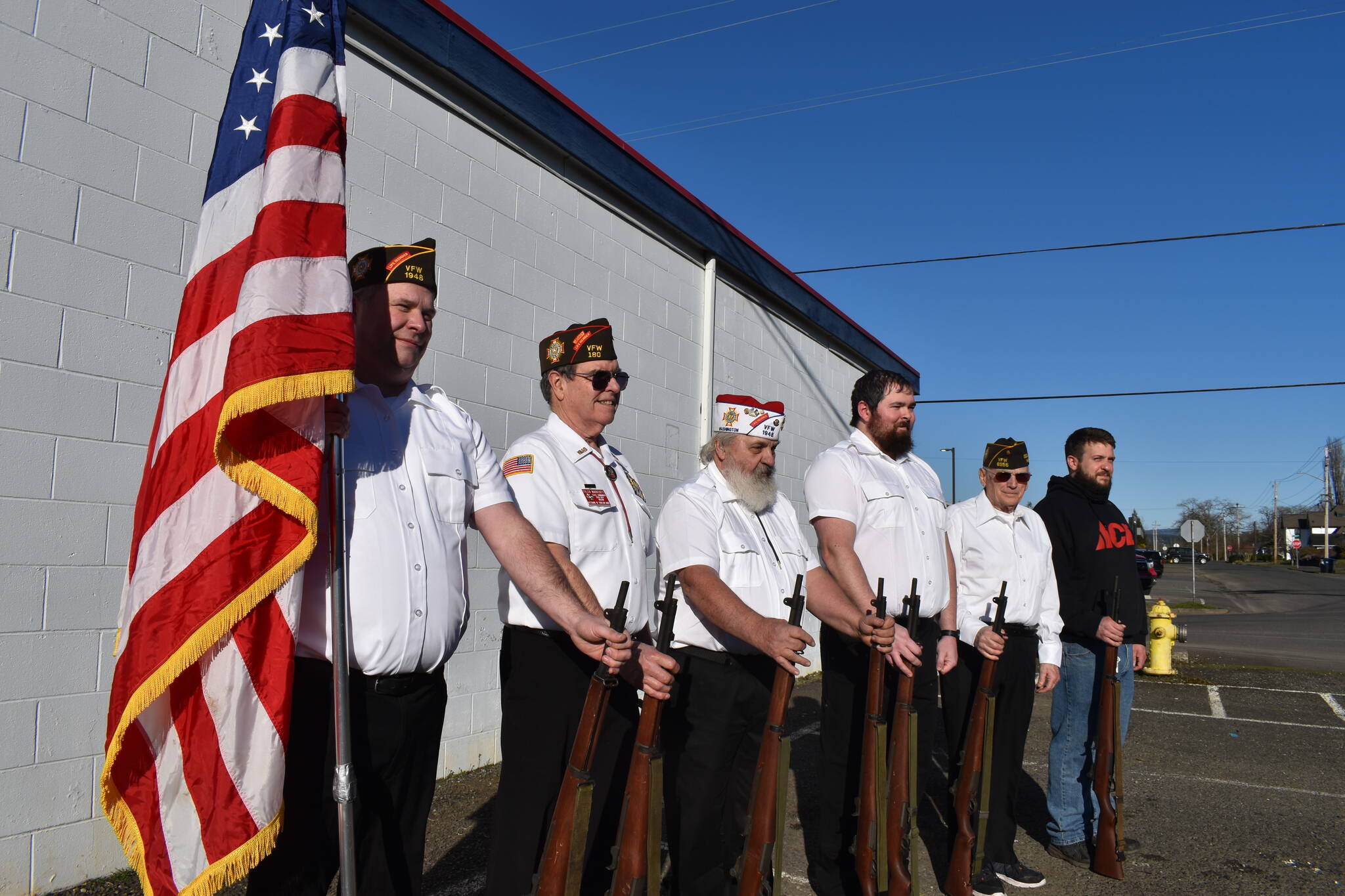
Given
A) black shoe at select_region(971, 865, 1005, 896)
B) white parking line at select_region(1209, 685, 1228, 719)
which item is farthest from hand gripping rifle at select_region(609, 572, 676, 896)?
white parking line at select_region(1209, 685, 1228, 719)

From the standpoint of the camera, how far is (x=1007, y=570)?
459 cm

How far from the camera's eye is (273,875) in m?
2.25

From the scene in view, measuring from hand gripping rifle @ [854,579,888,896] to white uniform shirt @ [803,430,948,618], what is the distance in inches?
18.6

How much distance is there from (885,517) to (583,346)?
1542 millimetres

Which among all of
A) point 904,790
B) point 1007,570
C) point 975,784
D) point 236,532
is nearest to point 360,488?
point 236,532

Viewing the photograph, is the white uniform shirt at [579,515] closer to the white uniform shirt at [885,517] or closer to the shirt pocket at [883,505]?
the white uniform shirt at [885,517]

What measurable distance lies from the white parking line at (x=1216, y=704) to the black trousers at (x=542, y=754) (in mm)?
8004

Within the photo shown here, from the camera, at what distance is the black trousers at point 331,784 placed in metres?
2.26

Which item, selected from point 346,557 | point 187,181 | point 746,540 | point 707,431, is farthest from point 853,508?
point 707,431

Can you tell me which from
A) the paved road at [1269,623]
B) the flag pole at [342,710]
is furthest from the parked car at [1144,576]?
the flag pole at [342,710]

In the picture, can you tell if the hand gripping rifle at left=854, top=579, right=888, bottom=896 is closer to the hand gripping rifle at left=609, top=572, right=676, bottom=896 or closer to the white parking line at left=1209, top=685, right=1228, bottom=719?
the hand gripping rifle at left=609, top=572, right=676, bottom=896

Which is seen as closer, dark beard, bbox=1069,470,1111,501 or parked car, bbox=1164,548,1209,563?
dark beard, bbox=1069,470,1111,501

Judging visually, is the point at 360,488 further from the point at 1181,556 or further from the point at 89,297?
the point at 1181,556

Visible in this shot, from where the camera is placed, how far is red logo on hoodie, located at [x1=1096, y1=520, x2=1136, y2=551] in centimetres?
491
